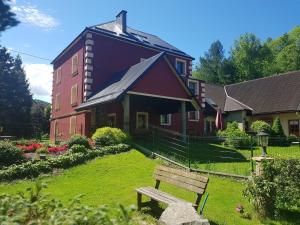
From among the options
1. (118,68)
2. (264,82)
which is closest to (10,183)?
(118,68)

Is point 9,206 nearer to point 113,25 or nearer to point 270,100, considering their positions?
point 113,25

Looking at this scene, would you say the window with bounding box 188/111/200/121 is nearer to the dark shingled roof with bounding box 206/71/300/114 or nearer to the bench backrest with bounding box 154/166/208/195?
the dark shingled roof with bounding box 206/71/300/114

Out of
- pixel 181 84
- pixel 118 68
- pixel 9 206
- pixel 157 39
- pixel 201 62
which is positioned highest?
pixel 201 62

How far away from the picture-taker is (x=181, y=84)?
20.6 m

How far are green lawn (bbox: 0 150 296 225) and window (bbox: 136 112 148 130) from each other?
10.1m

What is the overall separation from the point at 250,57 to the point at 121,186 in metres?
57.3

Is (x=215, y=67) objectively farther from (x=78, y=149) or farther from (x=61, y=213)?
(x=61, y=213)

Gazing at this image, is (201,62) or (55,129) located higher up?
(201,62)

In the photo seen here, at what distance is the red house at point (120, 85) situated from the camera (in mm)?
19500

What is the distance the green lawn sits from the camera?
8.34 m

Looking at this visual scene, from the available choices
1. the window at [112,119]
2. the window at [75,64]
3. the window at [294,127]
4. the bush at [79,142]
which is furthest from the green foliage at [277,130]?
the bush at [79,142]

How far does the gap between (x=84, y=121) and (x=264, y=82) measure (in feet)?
79.4

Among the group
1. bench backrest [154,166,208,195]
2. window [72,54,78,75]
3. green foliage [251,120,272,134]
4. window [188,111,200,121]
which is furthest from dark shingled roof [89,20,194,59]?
bench backrest [154,166,208,195]

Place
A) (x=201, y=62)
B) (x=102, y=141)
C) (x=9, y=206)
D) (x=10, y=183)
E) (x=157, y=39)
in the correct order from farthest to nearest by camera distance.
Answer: (x=201, y=62) → (x=157, y=39) → (x=102, y=141) → (x=10, y=183) → (x=9, y=206)
